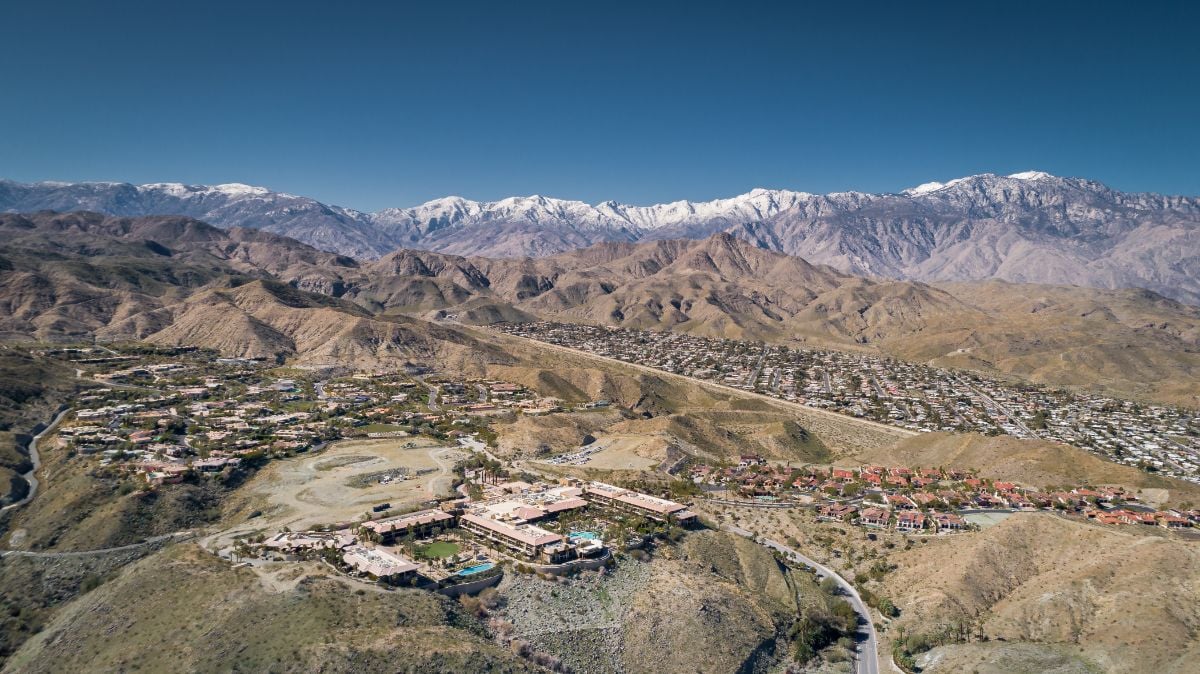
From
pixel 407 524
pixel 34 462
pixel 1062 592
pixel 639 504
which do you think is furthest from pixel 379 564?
pixel 34 462

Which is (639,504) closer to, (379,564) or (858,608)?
(858,608)

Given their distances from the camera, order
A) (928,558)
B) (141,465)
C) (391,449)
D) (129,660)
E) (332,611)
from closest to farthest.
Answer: (129,660)
(332,611)
(928,558)
(141,465)
(391,449)

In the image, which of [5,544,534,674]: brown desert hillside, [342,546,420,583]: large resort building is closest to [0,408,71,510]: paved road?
[5,544,534,674]: brown desert hillside

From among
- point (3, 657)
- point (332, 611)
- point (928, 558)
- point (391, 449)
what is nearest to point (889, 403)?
point (928, 558)

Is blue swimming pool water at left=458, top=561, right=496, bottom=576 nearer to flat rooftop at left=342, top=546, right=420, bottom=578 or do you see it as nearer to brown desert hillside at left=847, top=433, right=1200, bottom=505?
flat rooftop at left=342, top=546, right=420, bottom=578

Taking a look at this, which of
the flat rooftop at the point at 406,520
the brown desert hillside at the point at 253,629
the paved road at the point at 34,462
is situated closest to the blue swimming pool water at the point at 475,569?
the brown desert hillside at the point at 253,629

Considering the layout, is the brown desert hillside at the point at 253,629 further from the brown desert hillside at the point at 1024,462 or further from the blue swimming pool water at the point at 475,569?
the brown desert hillside at the point at 1024,462

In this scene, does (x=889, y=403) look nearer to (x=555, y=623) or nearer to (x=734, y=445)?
(x=734, y=445)
